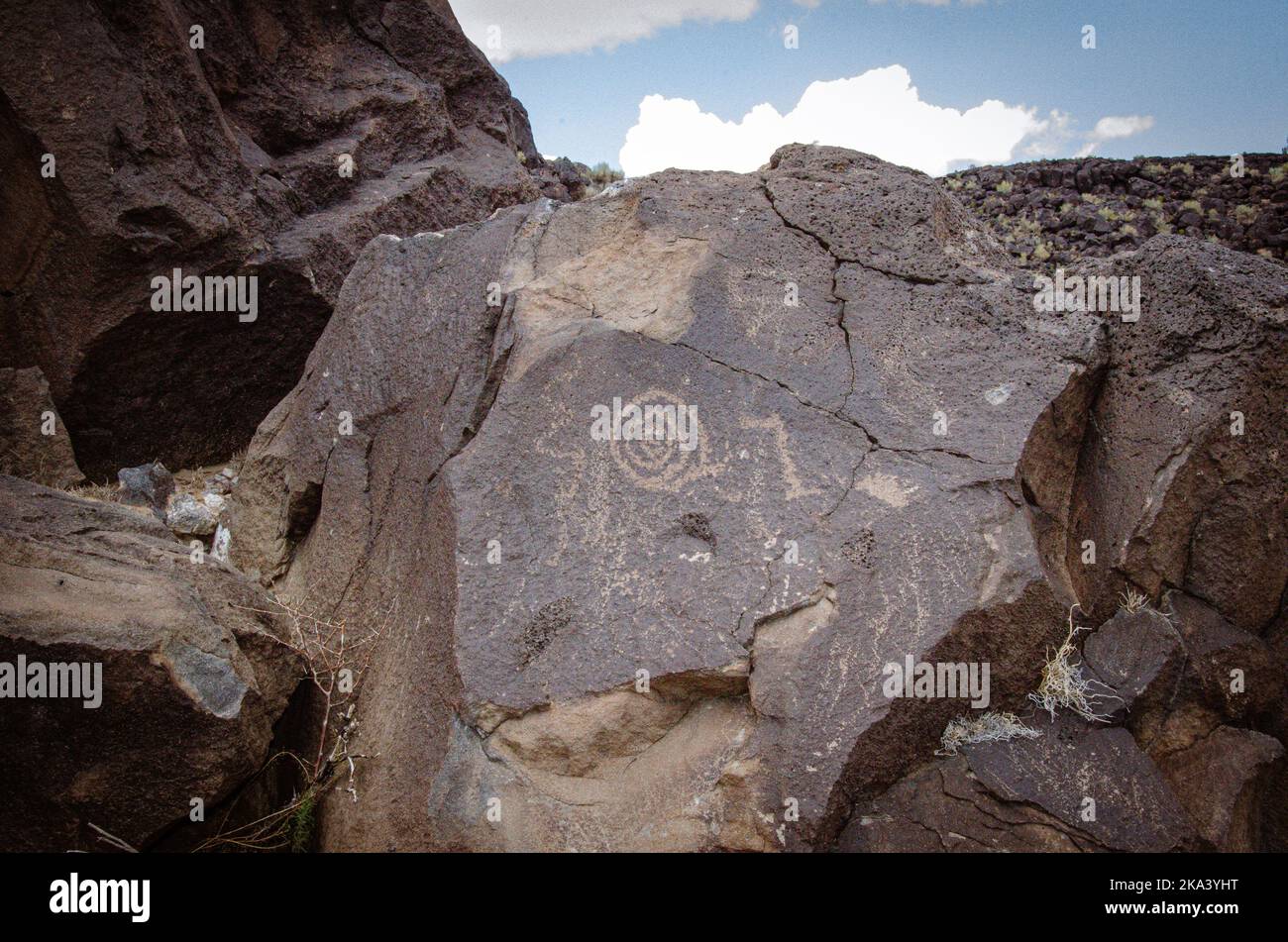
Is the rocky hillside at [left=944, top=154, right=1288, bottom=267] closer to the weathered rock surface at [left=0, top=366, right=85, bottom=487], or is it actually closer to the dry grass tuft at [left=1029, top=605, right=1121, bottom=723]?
the dry grass tuft at [left=1029, top=605, right=1121, bottom=723]

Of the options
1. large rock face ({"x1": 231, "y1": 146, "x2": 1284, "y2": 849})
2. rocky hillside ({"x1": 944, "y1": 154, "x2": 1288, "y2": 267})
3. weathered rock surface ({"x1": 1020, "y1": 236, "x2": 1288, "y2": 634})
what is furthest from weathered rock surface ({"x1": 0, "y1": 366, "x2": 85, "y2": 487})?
rocky hillside ({"x1": 944, "y1": 154, "x2": 1288, "y2": 267})

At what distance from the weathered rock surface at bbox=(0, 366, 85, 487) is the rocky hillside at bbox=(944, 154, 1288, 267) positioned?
920 centimetres

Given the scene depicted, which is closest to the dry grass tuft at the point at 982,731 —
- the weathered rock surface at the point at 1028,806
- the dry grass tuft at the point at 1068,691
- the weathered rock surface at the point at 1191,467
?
the weathered rock surface at the point at 1028,806

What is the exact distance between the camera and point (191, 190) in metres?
6.21

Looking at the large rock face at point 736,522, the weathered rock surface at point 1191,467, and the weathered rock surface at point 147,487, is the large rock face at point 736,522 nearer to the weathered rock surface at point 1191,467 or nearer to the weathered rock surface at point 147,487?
the weathered rock surface at point 1191,467

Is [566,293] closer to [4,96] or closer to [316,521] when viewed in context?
[316,521]

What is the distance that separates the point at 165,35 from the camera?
242 inches

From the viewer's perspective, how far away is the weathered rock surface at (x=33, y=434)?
18.7ft

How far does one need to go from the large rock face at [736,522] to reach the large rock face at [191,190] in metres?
2.12

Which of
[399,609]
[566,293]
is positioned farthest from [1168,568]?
[399,609]

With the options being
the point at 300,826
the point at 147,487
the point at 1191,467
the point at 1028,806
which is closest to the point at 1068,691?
the point at 1028,806

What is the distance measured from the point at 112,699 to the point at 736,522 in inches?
89.0

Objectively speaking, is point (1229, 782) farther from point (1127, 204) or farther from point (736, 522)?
point (1127, 204)

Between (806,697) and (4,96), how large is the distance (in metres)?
5.57
